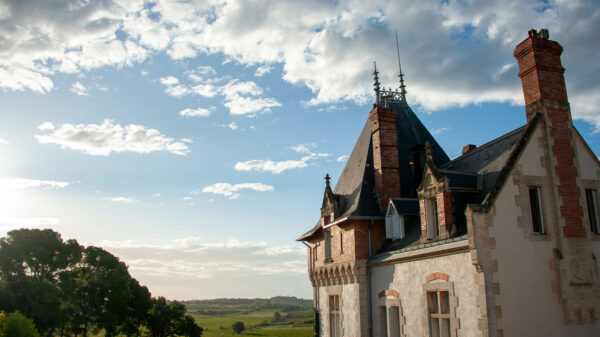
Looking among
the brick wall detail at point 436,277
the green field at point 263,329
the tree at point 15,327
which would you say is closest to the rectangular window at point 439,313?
the brick wall detail at point 436,277

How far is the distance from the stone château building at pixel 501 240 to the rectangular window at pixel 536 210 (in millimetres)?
32

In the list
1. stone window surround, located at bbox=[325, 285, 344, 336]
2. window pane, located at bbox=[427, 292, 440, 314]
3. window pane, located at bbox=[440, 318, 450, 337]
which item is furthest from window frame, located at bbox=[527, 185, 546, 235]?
stone window surround, located at bbox=[325, 285, 344, 336]

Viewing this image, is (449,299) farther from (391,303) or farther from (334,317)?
(334,317)

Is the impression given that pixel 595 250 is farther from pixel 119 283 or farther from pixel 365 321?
pixel 119 283

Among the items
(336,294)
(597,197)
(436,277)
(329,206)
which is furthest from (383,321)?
(597,197)

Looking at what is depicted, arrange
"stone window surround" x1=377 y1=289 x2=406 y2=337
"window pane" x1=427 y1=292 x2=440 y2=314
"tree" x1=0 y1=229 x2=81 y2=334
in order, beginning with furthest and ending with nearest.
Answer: "tree" x1=0 y1=229 x2=81 y2=334 < "stone window surround" x1=377 y1=289 x2=406 y2=337 < "window pane" x1=427 y1=292 x2=440 y2=314

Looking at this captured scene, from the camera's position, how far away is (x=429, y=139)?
24.3 meters

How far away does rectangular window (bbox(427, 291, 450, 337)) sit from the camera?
14.1 m

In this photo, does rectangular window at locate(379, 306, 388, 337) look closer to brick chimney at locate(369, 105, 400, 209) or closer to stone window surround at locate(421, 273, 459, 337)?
stone window surround at locate(421, 273, 459, 337)

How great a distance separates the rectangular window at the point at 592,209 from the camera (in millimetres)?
14547

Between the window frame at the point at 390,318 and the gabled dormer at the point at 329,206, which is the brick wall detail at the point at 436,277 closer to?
the window frame at the point at 390,318

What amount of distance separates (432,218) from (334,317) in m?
9.53

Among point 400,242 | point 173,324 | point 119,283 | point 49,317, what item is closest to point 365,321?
point 400,242

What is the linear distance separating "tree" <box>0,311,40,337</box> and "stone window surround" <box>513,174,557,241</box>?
25835mm
